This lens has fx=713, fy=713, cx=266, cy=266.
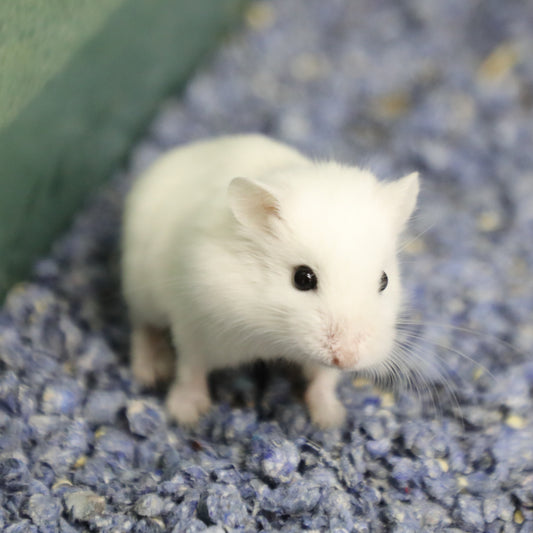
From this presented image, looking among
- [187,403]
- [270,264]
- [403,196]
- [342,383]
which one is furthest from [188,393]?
[403,196]

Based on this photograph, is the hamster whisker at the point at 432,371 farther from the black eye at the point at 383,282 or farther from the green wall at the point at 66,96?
the green wall at the point at 66,96

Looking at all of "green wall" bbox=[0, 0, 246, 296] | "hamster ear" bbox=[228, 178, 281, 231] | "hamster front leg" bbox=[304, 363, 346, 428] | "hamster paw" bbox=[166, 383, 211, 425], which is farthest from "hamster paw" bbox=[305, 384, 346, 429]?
"green wall" bbox=[0, 0, 246, 296]

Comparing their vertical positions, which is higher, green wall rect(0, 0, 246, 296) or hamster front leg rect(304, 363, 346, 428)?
green wall rect(0, 0, 246, 296)

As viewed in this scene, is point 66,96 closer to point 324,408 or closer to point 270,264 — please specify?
point 270,264

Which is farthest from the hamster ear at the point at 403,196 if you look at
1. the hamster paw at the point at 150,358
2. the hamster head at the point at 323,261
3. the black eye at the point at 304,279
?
the hamster paw at the point at 150,358

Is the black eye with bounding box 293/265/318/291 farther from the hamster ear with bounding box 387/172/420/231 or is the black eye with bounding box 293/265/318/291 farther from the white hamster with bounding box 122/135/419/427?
the hamster ear with bounding box 387/172/420/231

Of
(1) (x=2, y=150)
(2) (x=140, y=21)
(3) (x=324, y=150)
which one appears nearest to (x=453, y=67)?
(3) (x=324, y=150)

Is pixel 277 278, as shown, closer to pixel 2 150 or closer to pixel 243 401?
pixel 243 401
